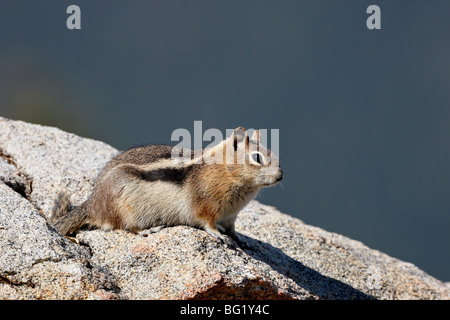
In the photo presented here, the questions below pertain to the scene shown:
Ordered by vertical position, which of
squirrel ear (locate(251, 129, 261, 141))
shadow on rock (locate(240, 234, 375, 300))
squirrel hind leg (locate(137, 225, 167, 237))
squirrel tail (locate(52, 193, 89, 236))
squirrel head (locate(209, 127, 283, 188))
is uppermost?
squirrel ear (locate(251, 129, 261, 141))

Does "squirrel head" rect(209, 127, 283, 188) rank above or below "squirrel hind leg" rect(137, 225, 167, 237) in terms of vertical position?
above

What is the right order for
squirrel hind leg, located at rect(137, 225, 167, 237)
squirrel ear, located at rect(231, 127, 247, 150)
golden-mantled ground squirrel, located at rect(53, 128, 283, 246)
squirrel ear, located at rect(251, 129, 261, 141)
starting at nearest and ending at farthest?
squirrel hind leg, located at rect(137, 225, 167, 237)
golden-mantled ground squirrel, located at rect(53, 128, 283, 246)
squirrel ear, located at rect(231, 127, 247, 150)
squirrel ear, located at rect(251, 129, 261, 141)

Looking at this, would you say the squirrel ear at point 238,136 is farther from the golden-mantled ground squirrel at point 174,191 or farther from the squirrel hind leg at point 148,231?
the squirrel hind leg at point 148,231

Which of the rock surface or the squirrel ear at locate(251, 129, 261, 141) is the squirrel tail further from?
the squirrel ear at locate(251, 129, 261, 141)

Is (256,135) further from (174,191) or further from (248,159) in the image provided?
(174,191)

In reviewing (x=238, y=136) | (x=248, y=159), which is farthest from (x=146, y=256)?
(x=238, y=136)

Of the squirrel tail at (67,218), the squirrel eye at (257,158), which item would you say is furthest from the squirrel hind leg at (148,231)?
the squirrel eye at (257,158)

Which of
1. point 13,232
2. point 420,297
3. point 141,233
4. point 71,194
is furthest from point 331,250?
point 13,232

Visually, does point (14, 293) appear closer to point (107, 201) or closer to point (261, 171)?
point (107, 201)

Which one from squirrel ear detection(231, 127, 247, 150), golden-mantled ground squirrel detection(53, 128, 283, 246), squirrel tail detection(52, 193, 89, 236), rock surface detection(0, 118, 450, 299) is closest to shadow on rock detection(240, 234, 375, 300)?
rock surface detection(0, 118, 450, 299)
